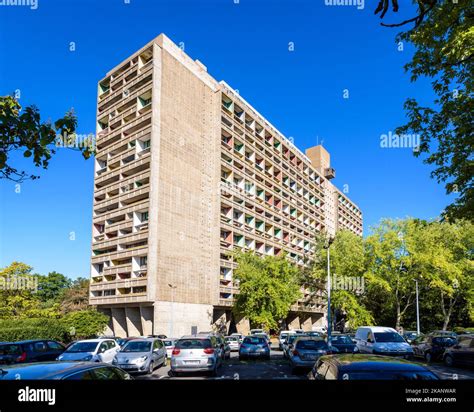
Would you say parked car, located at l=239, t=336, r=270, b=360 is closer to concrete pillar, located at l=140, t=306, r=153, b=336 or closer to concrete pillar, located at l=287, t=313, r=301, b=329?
concrete pillar, located at l=140, t=306, r=153, b=336

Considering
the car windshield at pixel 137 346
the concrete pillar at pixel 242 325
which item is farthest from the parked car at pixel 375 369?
the concrete pillar at pixel 242 325

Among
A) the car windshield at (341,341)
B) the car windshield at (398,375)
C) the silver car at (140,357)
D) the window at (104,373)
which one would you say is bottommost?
the car windshield at (341,341)

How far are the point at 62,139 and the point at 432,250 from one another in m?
42.8

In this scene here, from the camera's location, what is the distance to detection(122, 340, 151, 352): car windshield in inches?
712

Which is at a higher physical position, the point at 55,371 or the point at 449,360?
the point at 55,371

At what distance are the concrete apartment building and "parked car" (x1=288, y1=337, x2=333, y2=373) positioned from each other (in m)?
27.0

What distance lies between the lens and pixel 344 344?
74.2 feet

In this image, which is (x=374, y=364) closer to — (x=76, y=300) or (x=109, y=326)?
(x=109, y=326)

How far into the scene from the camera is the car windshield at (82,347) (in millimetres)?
17903

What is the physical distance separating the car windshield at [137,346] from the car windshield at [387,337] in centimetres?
1245

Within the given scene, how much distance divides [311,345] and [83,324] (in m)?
28.8

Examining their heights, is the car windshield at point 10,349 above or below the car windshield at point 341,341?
above
